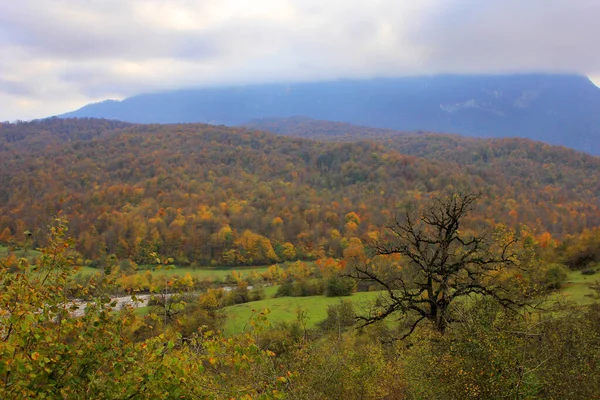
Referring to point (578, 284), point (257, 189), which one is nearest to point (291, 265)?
point (257, 189)

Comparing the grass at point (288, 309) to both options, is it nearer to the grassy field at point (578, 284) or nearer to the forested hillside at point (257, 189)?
the grassy field at point (578, 284)

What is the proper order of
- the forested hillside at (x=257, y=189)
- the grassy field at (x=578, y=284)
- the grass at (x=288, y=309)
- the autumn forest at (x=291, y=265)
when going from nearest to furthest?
the autumn forest at (x=291, y=265)
the grassy field at (x=578, y=284)
the grass at (x=288, y=309)
the forested hillside at (x=257, y=189)

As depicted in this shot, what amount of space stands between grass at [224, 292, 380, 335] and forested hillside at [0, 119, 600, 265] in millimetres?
30716

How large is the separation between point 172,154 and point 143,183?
24215 millimetres

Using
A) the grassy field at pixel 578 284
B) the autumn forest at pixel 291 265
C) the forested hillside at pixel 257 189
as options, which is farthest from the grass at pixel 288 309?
the forested hillside at pixel 257 189

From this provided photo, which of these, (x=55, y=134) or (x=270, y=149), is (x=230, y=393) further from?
(x=55, y=134)

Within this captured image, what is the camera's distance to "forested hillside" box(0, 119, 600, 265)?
3031 inches

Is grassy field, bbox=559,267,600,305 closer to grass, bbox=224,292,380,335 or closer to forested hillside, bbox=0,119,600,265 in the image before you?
grass, bbox=224,292,380,335

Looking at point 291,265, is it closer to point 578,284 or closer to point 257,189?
point 257,189

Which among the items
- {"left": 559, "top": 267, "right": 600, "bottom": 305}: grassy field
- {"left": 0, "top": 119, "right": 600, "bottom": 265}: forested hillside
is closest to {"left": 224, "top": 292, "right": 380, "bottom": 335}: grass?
{"left": 559, "top": 267, "right": 600, "bottom": 305}: grassy field

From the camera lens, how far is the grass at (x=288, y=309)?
3897cm

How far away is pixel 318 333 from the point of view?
32.2m

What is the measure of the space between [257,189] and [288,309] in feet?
202

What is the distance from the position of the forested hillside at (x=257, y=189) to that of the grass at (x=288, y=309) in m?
30.7
